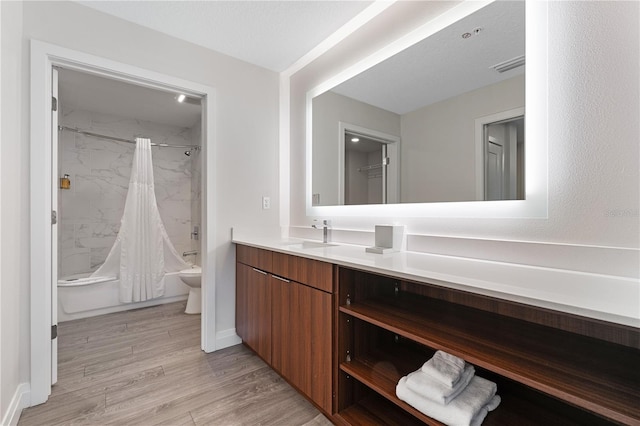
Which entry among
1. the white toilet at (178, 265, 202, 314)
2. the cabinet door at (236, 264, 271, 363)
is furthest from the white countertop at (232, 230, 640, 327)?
the white toilet at (178, 265, 202, 314)

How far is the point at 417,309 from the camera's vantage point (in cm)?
130

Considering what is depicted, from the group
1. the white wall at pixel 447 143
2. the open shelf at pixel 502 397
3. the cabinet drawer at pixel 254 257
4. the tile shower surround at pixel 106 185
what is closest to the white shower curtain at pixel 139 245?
the tile shower surround at pixel 106 185

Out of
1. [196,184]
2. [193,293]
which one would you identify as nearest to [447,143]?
[193,293]

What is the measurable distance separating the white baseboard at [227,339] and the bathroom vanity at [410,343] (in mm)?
461

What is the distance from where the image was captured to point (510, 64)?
1.26 metres

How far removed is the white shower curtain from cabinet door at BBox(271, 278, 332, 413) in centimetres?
216

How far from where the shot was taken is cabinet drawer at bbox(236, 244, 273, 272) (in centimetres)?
186

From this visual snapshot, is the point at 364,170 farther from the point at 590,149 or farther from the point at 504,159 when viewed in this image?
the point at 590,149

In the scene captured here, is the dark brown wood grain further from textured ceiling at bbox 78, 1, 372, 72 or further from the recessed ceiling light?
textured ceiling at bbox 78, 1, 372, 72

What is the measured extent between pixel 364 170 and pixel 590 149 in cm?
117

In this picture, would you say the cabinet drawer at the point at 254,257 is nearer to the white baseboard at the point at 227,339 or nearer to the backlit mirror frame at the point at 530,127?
the white baseboard at the point at 227,339

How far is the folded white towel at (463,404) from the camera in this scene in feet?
3.16

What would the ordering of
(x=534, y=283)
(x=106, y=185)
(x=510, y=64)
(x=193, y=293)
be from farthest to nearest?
(x=106, y=185)
(x=193, y=293)
(x=510, y=64)
(x=534, y=283)

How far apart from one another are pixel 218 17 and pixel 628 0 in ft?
6.77
